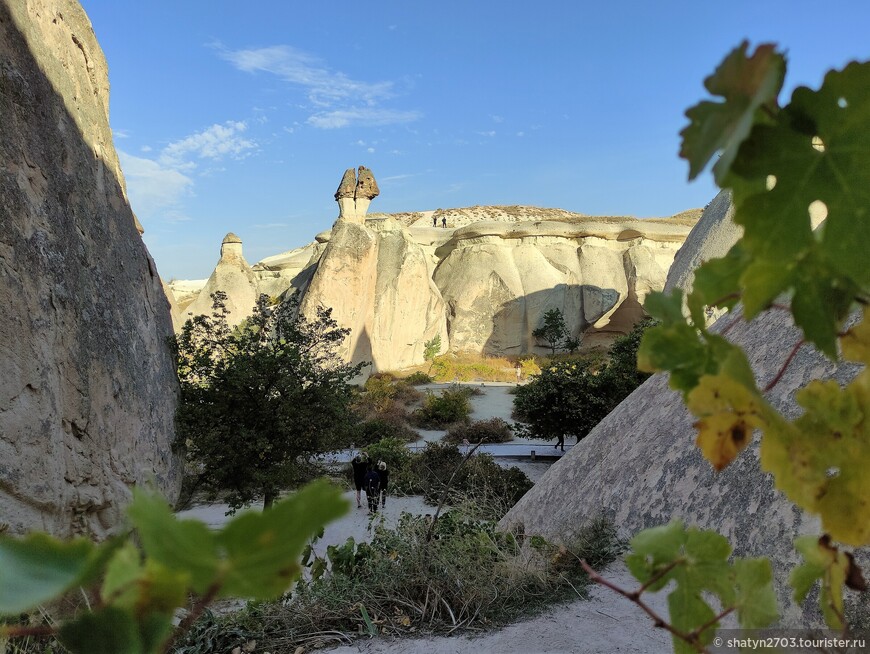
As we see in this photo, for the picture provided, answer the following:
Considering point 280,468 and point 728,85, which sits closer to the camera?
point 728,85

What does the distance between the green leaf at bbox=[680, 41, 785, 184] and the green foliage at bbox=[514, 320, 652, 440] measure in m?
9.96

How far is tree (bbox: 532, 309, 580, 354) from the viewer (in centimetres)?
2183

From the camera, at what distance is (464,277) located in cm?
2280

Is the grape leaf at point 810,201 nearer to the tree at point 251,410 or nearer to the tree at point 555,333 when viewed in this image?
the tree at point 251,410

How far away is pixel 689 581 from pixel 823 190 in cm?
30

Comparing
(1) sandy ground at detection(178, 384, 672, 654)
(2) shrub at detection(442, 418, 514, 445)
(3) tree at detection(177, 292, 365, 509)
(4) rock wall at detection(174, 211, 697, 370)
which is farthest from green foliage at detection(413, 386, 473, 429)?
(1) sandy ground at detection(178, 384, 672, 654)

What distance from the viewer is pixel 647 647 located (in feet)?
8.18

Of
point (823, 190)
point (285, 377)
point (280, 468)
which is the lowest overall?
point (280, 468)

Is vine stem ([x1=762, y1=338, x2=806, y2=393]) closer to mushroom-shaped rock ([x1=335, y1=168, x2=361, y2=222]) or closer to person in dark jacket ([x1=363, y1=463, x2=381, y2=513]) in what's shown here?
person in dark jacket ([x1=363, y1=463, x2=381, y2=513])

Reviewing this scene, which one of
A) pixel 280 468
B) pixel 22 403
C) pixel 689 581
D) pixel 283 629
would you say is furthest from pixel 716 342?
pixel 280 468

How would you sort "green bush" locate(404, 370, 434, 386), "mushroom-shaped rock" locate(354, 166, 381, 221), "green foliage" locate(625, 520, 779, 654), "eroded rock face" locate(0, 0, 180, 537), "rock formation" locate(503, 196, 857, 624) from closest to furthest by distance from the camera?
"green foliage" locate(625, 520, 779, 654), "rock formation" locate(503, 196, 857, 624), "eroded rock face" locate(0, 0, 180, 537), "green bush" locate(404, 370, 434, 386), "mushroom-shaped rock" locate(354, 166, 381, 221)

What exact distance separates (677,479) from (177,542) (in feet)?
11.0

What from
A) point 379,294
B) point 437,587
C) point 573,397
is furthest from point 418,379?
point 437,587

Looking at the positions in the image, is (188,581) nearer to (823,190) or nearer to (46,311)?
(823,190)
